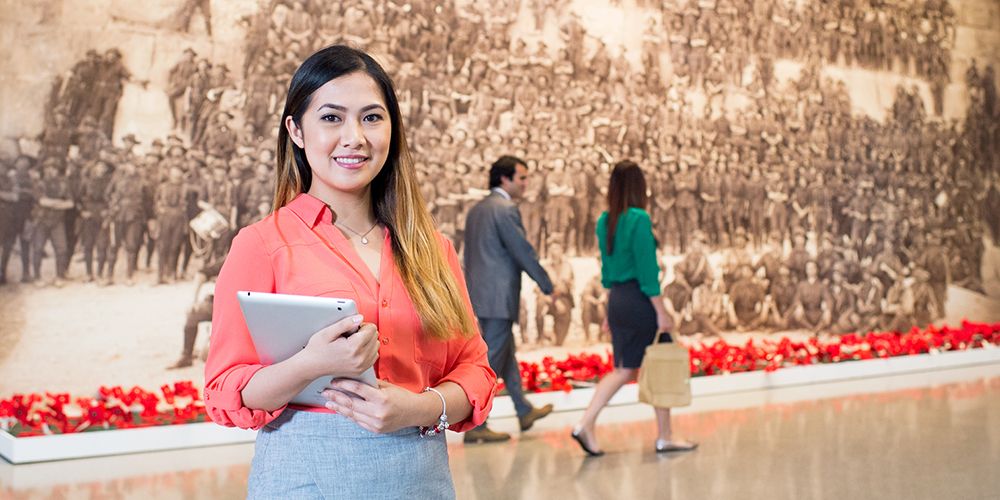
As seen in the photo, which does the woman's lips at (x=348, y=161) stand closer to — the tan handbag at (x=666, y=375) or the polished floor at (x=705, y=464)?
the polished floor at (x=705, y=464)

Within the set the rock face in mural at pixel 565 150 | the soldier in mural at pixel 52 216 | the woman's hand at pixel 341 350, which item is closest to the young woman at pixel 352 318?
the woman's hand at pixel 341 350

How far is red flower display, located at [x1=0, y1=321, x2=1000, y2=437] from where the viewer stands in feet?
26.9

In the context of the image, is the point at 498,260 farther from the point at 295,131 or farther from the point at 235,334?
the point at 235,334

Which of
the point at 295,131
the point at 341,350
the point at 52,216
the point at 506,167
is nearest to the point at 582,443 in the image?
the point at 506,167

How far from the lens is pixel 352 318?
195cm

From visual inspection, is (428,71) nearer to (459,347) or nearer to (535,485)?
(535,485)

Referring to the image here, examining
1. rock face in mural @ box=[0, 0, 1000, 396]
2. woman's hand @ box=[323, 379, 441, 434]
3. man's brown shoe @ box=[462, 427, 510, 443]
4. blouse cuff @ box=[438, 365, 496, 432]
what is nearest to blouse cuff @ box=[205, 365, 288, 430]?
woman's hand @ box=[323, 379, 441, 434]

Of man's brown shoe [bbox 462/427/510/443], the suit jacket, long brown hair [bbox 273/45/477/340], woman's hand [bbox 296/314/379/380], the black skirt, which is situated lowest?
man's brown shoe [bbox 462/427/510/443]

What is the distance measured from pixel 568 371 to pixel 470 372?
340 inches

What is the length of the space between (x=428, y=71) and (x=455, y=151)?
0.87 m

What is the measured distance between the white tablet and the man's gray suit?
6.15 meters

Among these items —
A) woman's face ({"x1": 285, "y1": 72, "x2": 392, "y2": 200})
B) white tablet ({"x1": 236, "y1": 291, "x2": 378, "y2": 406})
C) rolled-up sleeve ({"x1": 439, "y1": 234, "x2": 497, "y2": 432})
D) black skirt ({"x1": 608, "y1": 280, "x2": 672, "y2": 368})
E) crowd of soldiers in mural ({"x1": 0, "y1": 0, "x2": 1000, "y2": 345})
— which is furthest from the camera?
crowd of soldiers in mural ({"x1": 0, "y1": 0, "x2": 1000, "y2": 345})

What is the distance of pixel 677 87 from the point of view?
1305cm

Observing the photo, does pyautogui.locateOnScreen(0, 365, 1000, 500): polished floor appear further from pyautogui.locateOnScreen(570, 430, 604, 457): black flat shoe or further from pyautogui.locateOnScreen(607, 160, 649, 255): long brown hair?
pyautogui.locateOnScreen(607, 160, 649, 255): long brown hair
